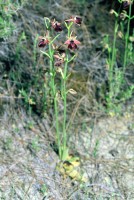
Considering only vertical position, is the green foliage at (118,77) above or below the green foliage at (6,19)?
below

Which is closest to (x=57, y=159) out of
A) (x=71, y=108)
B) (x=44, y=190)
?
(x=44, y=190)

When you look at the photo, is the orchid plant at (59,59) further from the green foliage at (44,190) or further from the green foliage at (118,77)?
the green foliage at (118,77)

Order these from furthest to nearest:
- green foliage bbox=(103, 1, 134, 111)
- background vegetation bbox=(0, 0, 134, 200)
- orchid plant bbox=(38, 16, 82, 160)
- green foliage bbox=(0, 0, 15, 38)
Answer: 1. green foliage bbox=(103, 1, 134, 111)
2. green foliage bbox=(0, 0, 15, 38)
3. background vegetation bbox=(0, 0, 134, 200)
4. orchid plant bbox=(38, 16, 82, 160)

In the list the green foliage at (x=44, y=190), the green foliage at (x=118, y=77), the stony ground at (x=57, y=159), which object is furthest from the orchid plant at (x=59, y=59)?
the green foliage at (x=118, y=77)

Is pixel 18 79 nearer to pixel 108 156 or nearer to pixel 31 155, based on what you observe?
pixel 31 155

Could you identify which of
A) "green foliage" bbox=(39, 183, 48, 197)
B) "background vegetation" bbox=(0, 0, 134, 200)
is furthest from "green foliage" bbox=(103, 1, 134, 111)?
"green foliage" bbox=(39, 183, 48, 197)

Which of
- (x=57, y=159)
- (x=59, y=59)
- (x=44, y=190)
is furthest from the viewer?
(x=57, y=159)

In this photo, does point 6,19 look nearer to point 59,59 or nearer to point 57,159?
point 59,59

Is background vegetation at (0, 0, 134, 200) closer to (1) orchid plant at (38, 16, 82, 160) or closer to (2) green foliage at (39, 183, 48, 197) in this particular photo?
(2) green foliage at (39, 183, 48, 197)

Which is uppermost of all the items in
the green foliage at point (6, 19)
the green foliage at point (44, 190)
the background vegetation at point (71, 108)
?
the green foliage at point (6, 19)

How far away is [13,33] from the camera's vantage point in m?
3.29

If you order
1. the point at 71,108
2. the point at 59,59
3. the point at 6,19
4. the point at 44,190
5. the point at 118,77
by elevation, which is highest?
the point at 6,19

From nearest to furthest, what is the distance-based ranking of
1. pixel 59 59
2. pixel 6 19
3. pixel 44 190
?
pixel 59 59, pixel 44 190, pixel 6 19

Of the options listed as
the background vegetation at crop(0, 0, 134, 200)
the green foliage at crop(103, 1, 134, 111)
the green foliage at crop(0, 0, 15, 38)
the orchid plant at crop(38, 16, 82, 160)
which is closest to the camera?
the orchid plant at crop(38, 16, 82, 160)
